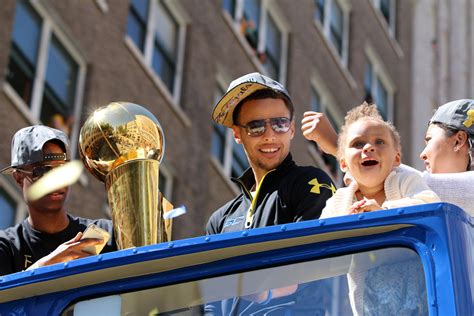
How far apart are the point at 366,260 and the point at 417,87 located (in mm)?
27410

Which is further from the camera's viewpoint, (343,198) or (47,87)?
(47,87)

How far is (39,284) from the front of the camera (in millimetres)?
5082

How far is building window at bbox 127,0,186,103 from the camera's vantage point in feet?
69.1

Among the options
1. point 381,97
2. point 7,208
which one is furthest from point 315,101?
point 7,208

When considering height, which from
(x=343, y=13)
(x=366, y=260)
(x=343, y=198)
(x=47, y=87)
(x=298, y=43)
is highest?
(x=343, y=13)

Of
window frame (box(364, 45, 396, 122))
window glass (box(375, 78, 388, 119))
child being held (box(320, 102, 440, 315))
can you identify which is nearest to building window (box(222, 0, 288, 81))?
window frame (box(364, 45, 396, 122))

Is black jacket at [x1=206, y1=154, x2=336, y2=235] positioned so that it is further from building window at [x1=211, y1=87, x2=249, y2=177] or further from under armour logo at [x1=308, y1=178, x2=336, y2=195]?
building window at [x1=211, y1=87, x2=249, y2=177]

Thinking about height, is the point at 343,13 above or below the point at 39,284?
above

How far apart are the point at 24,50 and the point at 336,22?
11485mm

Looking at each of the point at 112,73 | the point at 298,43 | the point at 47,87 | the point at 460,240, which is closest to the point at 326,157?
the point at 298,43

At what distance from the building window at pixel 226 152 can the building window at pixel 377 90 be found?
6606 millimetres

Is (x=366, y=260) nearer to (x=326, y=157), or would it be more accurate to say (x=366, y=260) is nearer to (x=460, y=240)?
(x=460, y=240)

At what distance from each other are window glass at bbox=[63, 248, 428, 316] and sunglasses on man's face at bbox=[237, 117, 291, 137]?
1.34 m

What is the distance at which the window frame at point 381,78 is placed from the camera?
97.1 ft
